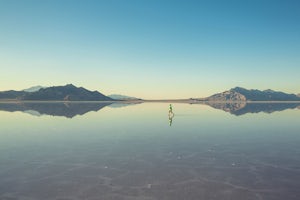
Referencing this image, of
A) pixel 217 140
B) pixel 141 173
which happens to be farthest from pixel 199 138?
pixel 141 173

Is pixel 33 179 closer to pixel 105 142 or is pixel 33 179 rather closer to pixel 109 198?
pixel 109 198

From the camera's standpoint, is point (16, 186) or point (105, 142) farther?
point (105, 142)

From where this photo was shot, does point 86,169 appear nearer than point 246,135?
Yes

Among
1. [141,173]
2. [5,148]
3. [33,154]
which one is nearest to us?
[141,173]

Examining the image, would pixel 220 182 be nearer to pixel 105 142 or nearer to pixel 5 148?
pixel 105 142

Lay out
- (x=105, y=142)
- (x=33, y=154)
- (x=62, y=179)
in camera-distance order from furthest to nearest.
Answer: (x=105, y=142), (x=33, y=154), (x=62, y=179)

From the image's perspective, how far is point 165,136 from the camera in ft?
109

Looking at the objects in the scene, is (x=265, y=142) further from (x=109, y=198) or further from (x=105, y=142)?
(x=109, y=198)

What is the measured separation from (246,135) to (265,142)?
17.0 ft

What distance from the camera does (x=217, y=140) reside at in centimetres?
3062

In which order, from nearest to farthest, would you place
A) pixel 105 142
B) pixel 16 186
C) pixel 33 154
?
pixel 16 186, pixel 33 154, pixel 105 142

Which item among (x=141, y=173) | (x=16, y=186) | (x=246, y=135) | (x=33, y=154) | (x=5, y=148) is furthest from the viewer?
(x=246, y=135)

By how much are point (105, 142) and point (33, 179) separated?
13.2 meters

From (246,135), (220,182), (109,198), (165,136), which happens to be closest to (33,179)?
(109,198)
